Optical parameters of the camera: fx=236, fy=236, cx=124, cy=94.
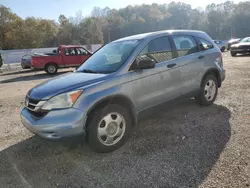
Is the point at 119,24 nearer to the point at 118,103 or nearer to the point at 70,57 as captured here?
the point at 70,57

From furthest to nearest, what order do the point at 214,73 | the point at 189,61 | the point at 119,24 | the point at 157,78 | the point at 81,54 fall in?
the point at 119,24
the point at 81,54
the point at 214,73
the point at 189,61
the point at 157,78

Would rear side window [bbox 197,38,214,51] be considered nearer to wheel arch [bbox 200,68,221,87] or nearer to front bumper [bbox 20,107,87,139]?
wheel arch [bbox 200,68,221,87]

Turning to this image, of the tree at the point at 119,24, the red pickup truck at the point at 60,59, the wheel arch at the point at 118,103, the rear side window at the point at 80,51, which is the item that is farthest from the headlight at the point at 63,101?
the tree at the point at 119,24

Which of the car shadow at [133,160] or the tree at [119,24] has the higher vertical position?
the tree at [119,24]

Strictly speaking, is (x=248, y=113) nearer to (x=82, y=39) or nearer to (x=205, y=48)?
(x=205, y=48)

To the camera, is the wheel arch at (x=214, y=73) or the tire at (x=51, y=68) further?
the tire at (x=51, y=68)

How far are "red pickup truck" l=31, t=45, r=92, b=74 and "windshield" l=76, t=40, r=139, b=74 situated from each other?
1074 centimetres

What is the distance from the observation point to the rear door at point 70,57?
15734mm

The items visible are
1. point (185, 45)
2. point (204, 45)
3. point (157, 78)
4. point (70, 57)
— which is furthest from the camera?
point (70, 57)

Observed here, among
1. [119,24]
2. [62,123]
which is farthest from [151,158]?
[119,24]

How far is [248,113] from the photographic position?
493 cm

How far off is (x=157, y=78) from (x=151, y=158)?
4.67ft

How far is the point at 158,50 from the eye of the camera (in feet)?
14.2

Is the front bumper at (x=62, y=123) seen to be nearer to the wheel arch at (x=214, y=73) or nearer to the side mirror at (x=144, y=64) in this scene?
the side mirror at (x=144, y=64)
